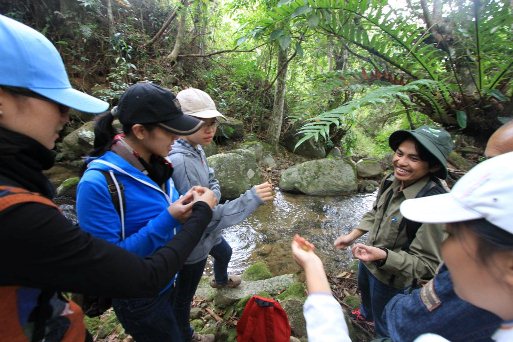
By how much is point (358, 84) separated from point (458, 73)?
0.79 m

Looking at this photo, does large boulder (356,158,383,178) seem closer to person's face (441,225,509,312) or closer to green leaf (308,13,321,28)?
green leaf (308,13,321,28)

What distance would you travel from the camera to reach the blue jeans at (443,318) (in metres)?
0.83

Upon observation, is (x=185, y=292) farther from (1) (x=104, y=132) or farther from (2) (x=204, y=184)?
(1) (x=104, y=132)

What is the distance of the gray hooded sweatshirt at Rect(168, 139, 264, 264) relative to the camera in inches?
71.8

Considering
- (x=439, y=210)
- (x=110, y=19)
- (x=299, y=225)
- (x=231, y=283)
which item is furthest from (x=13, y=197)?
(x=110, y=19)

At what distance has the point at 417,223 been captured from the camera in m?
1.72

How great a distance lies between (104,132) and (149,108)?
0.31 metres

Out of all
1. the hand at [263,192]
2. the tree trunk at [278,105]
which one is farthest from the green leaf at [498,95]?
the tree trunk at [278,105]

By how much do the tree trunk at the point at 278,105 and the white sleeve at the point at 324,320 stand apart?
23.2 ft

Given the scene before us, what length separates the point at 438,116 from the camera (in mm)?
2402

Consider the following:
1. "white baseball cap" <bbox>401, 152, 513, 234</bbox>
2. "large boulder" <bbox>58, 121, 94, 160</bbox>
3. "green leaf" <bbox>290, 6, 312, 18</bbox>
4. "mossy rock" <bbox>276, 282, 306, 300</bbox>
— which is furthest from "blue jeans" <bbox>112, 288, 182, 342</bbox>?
"large boulder" <bbox>58, 121, 94, 160</bbox>

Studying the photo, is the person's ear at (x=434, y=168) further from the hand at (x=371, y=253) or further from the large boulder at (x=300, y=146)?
the large boulder at (x=300, y=146)

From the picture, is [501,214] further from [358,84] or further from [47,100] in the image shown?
[358,84]

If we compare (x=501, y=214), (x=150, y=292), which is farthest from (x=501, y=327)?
(x=150, y=292)
